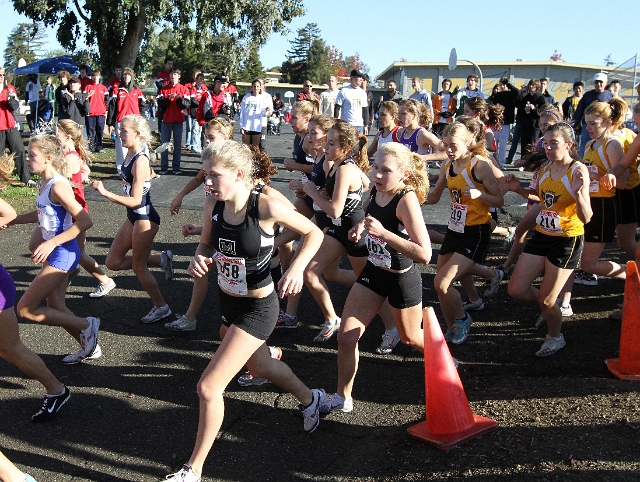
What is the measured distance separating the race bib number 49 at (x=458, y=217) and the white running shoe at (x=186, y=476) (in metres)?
3.10

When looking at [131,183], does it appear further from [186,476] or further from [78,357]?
[186,476]

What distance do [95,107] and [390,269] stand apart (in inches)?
565

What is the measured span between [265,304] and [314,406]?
34.4 inches

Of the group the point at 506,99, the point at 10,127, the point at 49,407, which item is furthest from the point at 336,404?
the point at 506,99

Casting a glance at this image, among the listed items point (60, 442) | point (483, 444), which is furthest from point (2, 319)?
point (483, 444)

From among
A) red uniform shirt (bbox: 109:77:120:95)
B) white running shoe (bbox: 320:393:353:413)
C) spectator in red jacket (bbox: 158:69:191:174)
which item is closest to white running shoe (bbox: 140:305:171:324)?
white running shoe (bbox: 320:393:353:413)

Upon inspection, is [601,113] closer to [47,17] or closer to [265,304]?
[265,304]

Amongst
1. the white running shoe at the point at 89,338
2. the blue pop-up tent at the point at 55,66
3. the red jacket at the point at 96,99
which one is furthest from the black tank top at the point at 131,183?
the blue pop-up tent at the point at 55,66

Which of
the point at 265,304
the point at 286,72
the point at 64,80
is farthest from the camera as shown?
the point at 286,72

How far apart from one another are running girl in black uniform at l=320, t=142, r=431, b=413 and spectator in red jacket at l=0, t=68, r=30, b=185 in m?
10.2

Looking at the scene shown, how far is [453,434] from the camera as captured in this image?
4.00m

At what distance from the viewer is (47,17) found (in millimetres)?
19453

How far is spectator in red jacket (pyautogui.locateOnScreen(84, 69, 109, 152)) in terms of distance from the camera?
1653cm

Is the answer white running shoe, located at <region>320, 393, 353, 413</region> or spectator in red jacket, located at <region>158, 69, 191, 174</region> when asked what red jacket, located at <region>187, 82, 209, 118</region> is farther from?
white running shoe, located at <region>320, 393, 353, 413</region>
